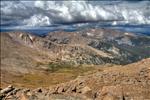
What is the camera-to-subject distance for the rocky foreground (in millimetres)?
114581

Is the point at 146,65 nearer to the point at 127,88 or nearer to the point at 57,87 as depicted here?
the point at 127,88

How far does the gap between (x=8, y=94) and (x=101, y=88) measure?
32561 millimetres

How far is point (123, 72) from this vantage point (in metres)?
127

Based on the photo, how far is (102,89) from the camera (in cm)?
11769

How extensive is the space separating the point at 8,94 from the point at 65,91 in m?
20.1

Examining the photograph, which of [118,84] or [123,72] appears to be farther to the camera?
[123,72]

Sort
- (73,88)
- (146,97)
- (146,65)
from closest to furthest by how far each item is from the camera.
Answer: (146,97)
(73,88)
(146,65)

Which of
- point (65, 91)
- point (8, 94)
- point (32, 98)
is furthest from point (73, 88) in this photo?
point (8, 94)

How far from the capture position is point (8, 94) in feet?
428

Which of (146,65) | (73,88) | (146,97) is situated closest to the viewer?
(146,97)

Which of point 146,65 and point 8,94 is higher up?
point 146,65

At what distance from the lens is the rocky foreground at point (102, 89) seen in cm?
11458

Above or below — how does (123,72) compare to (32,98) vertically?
above

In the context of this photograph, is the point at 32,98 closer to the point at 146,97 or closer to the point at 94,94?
the point at 94,94
